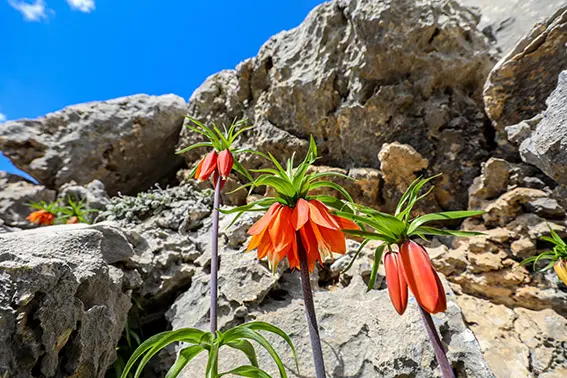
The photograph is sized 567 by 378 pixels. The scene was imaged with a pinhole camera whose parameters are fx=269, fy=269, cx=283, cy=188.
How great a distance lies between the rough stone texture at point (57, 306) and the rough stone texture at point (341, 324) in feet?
1.74

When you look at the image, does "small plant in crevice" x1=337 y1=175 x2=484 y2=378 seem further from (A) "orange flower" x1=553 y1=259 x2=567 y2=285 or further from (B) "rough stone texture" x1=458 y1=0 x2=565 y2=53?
(B) "rough stone texture" x1=458 y1=0 x2=565 y2=53

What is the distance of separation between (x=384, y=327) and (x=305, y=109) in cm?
331

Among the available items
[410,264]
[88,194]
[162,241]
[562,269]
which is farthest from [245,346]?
[88,194]

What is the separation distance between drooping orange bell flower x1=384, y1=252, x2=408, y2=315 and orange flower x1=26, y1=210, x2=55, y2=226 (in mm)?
5134

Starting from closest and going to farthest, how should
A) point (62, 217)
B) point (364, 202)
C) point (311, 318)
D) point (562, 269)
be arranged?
point (311, 318)
point (562, 269)
point (364, 202)
point (62, 217)

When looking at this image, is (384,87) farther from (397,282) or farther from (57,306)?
(57,306)

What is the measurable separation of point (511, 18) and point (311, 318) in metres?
5.14

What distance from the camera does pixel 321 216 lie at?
1.02 meters

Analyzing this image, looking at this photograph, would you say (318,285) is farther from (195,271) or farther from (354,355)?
(195,271)

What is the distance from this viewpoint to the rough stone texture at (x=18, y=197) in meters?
5.18

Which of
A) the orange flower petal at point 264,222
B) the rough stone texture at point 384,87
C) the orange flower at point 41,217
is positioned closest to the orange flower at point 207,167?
the orange flower petal at point 264,222

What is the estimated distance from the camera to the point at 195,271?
2.53 meters

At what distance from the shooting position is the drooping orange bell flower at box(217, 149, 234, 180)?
1655 millimetres

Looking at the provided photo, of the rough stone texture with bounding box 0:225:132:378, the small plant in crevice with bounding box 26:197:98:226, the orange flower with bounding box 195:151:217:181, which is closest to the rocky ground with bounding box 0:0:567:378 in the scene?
the rough stone texture with bounding box 0:225:132:378
